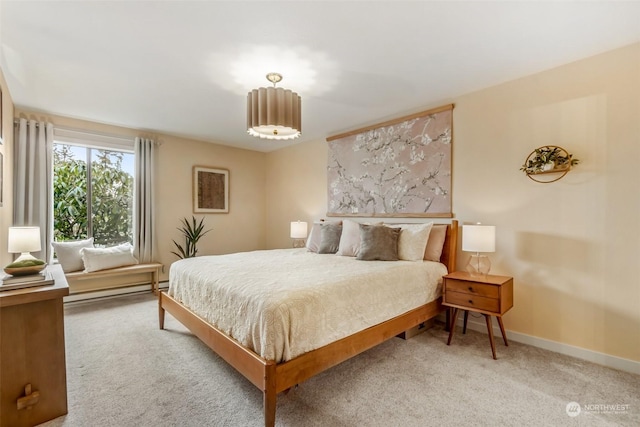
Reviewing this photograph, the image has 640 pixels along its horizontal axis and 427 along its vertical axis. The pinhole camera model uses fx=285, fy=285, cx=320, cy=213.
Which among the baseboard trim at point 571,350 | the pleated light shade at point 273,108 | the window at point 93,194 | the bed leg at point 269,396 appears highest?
the pleated light shade at point 273,108

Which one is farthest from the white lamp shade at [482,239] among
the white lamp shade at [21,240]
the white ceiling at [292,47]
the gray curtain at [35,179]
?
the gray curtain at [35,179]

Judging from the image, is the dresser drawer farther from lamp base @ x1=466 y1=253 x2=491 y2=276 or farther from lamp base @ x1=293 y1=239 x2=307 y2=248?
lamp base @ x1=293 y1=239 x2=307 y2=248

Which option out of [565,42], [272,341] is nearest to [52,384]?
[272,341]

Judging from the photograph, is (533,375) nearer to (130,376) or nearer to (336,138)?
(130,376)

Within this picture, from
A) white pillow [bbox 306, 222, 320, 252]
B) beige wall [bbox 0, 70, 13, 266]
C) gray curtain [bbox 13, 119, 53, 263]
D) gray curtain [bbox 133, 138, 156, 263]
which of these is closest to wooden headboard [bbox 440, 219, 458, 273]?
white pillow [bbox 306, 222, 320, 252]

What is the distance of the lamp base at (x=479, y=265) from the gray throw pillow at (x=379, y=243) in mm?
731

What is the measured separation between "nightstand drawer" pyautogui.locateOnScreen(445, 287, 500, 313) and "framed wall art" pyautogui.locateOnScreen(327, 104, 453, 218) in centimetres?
96

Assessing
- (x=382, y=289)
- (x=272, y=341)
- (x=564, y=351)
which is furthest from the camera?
(x=564, y=351)

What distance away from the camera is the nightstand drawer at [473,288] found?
241 cm

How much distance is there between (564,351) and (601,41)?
2.55 metres

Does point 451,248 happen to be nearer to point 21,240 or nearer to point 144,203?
point 21,240

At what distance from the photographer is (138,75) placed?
8.92 feet

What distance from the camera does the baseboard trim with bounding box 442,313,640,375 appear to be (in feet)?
7.27

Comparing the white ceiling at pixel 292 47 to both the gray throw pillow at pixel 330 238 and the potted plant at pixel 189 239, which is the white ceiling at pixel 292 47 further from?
the potted plant at pixel 189 239
